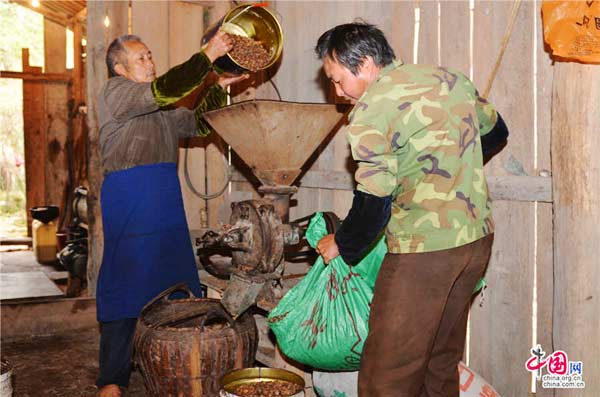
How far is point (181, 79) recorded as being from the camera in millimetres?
3482

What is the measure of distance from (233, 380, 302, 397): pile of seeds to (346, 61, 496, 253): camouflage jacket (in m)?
0.92

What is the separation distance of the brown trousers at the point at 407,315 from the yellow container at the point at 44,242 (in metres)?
7.79

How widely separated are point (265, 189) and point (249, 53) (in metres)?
0.93

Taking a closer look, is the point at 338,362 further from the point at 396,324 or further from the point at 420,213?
the point at 420,213

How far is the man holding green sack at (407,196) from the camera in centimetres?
218

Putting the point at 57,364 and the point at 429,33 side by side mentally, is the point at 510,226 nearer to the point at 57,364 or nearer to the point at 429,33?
the point at 429,33

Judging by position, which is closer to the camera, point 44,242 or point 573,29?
point 573,29

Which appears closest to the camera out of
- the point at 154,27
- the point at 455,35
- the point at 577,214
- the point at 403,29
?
the point at 577,214

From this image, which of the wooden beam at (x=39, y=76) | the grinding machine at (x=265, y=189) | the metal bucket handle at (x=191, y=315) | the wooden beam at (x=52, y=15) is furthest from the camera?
the wooden beam at (x=52, y=15)

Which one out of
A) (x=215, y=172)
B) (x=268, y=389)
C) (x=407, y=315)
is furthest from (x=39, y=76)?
(x=407, y=315)

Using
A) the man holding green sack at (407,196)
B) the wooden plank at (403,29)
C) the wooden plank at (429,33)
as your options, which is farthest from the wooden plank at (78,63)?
the man holding green sack at (407,196)

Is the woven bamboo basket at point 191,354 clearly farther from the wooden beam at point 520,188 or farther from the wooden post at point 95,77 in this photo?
the wooden post at point 95,77

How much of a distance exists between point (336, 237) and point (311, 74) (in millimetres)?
2247
